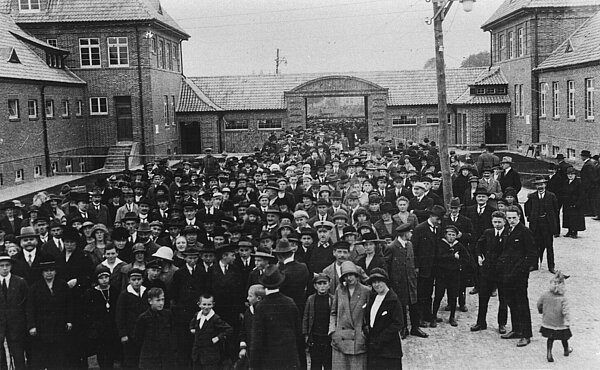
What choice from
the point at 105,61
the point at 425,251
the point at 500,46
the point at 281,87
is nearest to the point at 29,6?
the point at 105,61

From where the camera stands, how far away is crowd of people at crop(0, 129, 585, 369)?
25.4ft

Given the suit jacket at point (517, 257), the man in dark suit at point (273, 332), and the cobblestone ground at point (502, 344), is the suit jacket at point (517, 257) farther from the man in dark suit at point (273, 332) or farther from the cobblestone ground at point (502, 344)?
the man in dark suit at point (273, 332)

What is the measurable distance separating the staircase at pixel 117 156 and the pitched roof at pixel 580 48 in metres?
22.0

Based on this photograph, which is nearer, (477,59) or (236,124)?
(236,124)

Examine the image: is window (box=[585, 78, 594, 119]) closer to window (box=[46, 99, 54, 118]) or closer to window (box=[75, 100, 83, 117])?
window (box=[46, 99, 54, 118])

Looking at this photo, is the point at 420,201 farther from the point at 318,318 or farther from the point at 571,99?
the point at 571,99

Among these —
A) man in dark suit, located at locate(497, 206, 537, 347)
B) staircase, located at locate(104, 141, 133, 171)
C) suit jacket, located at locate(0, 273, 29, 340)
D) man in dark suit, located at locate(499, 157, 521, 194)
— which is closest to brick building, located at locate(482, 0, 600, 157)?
man in dark suit, located at locate(499, 157, 521, 194)

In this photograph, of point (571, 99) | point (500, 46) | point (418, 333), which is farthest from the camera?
point (500, 46)

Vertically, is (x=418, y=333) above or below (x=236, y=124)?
below

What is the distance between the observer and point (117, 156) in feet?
117

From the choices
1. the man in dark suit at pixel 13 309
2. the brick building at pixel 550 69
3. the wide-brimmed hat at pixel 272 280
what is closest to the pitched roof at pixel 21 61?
the man in dark suit at pixel 13 309

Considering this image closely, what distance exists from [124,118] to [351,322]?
31443 mm

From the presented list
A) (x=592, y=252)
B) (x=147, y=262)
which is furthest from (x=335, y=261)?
(x=592, y=252)

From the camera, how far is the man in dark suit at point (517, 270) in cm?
1000
